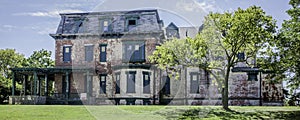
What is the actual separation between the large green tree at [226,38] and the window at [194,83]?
9.04 meters

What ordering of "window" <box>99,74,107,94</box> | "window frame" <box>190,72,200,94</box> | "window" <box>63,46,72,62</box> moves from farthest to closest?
1. "window" <box>63,46,72,62</box>
2. "window frame" <box>190,72,200,94</box>
3. "window" <box>99,74,107,94</box>

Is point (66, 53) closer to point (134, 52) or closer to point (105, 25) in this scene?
point (105, 25)

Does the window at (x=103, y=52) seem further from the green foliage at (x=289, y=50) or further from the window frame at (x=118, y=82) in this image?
the green foliage at (x=289, y=50)

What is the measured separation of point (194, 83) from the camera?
31.1m

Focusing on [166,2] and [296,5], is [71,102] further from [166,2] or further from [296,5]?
[296,5]

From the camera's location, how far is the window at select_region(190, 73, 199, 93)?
1220 inches

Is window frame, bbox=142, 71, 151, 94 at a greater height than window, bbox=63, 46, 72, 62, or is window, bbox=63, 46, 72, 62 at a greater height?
window, bbox=63, 46, 72, 62

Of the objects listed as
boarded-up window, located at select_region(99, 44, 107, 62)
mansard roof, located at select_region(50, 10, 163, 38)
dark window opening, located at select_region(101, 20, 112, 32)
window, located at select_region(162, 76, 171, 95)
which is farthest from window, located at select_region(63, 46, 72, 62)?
window, located at select_region(162, 76, 171, 95)

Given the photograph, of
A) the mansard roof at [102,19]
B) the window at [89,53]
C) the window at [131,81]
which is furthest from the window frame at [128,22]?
the window at [131,81]

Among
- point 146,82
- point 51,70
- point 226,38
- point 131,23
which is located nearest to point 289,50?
point 226,38

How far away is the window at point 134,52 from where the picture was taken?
29.9 meters

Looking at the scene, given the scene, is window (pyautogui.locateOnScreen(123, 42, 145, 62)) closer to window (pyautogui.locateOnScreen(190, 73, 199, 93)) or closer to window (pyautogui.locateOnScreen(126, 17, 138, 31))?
window (pyautogui.locateOnScreen(126, 17, 138, 31))

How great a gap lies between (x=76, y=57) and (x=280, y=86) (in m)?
16.3

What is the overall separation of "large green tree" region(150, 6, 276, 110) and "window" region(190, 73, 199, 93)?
9.04m
